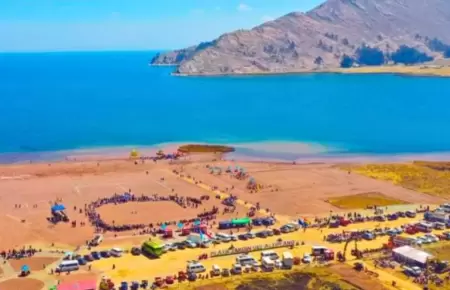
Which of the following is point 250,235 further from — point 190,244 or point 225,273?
point 225,273

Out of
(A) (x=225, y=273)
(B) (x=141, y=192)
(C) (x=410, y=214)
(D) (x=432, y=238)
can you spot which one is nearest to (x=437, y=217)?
(C) (x=410, y=214)

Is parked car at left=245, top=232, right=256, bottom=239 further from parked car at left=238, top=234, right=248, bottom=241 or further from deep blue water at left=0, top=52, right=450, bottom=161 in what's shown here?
deep blue water at left=0, top=52, right=450, bottom=161

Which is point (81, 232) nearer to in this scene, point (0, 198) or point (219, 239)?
point (219, 239)

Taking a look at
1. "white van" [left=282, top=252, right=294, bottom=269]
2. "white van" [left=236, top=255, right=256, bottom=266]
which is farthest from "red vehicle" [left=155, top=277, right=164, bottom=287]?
"white van" [left=282, top=252, right=294, bottom=269]

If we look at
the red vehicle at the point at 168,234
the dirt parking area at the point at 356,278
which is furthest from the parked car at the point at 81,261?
the dirt parking area at the point at 356,278

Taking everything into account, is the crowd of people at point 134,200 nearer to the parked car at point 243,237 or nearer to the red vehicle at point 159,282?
the parked car at point 243,237
